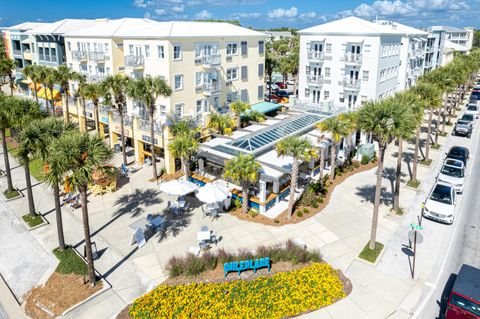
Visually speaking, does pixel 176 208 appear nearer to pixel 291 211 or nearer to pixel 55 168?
pixel 291 211

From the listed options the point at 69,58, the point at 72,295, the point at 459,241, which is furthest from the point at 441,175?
the point at 69,58

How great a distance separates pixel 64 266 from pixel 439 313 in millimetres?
19573

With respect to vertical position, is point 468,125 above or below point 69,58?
below

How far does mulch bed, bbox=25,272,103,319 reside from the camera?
1703cm

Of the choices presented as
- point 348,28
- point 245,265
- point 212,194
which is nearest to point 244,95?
point 348,28

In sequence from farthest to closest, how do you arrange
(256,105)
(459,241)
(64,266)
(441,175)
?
(256,105) → (441,175) → (459,241) → (64,266)

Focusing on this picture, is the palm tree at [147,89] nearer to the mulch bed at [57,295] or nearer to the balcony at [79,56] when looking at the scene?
the mulch bed at [57,295]

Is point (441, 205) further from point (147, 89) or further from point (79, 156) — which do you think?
point (147, 89)

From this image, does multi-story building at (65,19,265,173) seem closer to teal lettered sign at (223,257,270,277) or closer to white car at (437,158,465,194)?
teal lettered sign at (223,257,270,277)

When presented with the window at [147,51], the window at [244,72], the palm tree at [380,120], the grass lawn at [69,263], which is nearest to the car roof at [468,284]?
the palm tree at [380,120]

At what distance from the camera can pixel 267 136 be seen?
3180 centimetres

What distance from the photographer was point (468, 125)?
4653cm

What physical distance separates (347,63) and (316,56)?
4.48 m

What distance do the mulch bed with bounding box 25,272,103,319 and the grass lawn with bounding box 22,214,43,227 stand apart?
6.78 metres
